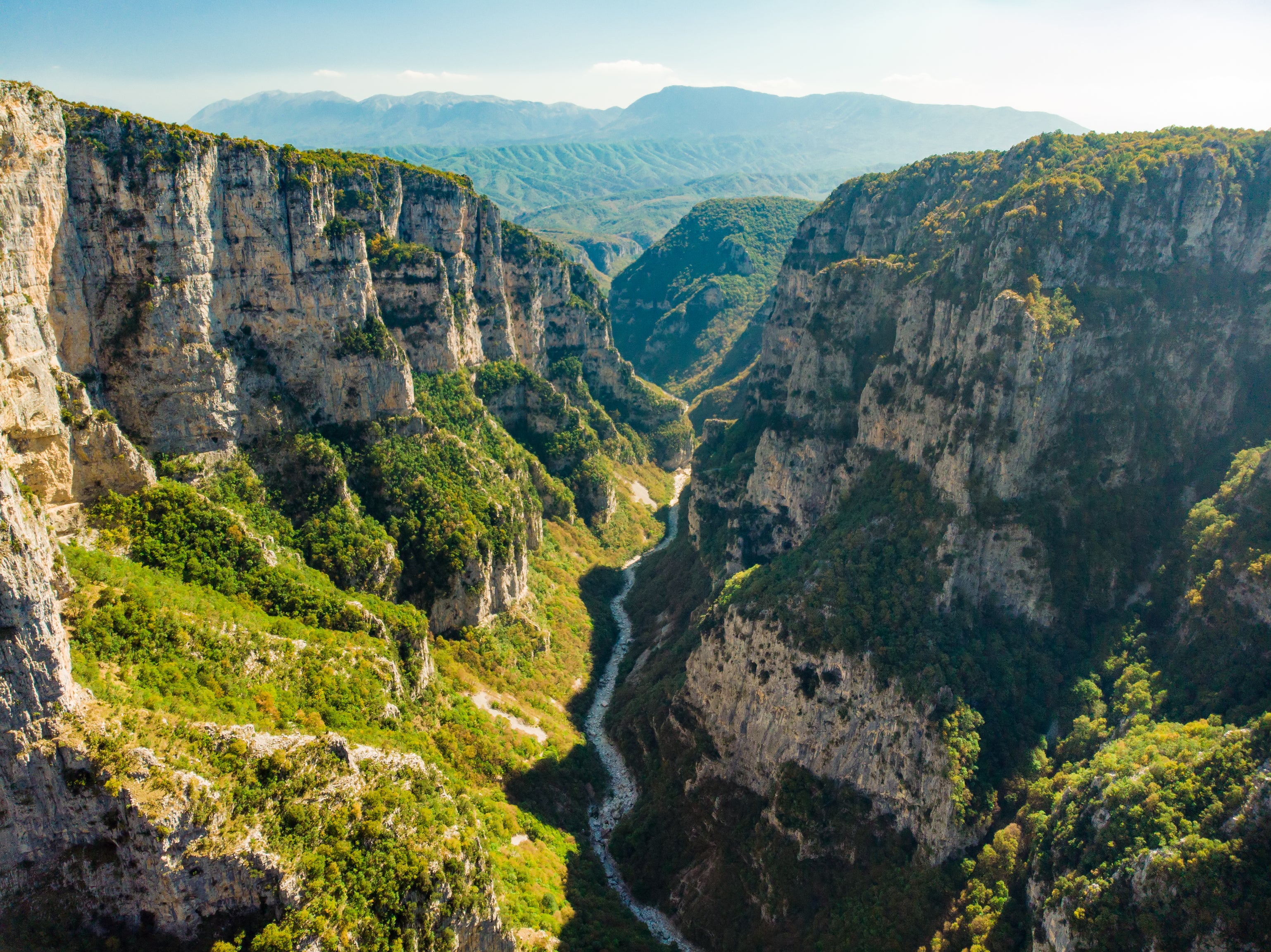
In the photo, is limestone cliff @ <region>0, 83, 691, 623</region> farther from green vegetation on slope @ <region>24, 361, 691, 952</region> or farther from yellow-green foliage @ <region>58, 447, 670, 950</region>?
yellow-green foliage @ <region>58, 447, 670, 950</region>

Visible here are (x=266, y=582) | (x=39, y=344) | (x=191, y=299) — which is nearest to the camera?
(x=39, y=344)

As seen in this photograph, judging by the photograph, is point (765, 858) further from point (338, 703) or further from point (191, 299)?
point (191, 299)

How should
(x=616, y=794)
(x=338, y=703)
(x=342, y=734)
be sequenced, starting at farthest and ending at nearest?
(x=616, y=794), (x=338, y=703), (x=342, y=734)

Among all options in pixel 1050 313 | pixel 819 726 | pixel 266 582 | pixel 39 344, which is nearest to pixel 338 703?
pixel 266 582

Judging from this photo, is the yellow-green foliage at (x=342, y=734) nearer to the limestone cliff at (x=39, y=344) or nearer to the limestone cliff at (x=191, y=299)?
the limestone cliff at (x=39, y=344)

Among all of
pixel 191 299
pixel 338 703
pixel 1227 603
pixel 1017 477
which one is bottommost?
pixel 338 703

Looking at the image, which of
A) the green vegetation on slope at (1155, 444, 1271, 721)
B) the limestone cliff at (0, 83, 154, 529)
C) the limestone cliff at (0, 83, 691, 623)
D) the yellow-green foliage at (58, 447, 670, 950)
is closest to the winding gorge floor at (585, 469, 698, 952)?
the yellow-green foliage at (58, 447, 670, 950)

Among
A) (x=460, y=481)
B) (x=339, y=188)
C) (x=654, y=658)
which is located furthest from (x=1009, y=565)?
(x=339, y=188)
